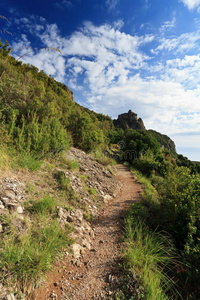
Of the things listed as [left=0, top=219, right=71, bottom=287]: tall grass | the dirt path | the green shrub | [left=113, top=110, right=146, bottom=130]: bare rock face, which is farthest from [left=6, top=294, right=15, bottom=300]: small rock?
[left=113, top=110, right=146, bottom=130]: bare rock face

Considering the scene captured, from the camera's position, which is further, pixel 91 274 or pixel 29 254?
pixel 91 274

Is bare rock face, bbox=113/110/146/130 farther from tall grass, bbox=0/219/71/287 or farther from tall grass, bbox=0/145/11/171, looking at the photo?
tall grass, bbox=0/219/71/287

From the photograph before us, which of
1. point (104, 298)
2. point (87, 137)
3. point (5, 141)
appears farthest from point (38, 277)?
point (87, 137)

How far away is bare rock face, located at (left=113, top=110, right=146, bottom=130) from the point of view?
3056 inches

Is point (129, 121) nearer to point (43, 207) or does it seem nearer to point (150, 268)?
point (43, 207)

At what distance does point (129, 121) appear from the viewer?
262 feet

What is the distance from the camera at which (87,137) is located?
11.9 meters

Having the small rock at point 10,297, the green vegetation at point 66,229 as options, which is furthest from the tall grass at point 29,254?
the small rock at point 10,297

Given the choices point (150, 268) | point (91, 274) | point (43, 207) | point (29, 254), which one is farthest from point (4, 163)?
point (150, 268)

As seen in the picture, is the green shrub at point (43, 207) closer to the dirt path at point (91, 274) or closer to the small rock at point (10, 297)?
the dirt path at point (91, 274)

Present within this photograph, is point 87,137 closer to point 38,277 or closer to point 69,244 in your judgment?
point 69,244

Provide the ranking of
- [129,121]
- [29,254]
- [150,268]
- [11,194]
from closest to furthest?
[29,254] < [150,268] < [11,194] < [129,121]

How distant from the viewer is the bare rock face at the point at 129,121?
77.6 m

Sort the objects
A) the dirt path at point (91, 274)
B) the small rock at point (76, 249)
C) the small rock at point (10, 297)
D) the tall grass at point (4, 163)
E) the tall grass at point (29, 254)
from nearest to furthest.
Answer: the small rock at point (10, 297)
the tall grass at point (29, 254)
the dirt path at point (91, 274)
the small rock at point (76, 249)
the tall grass at point (4, 163)
